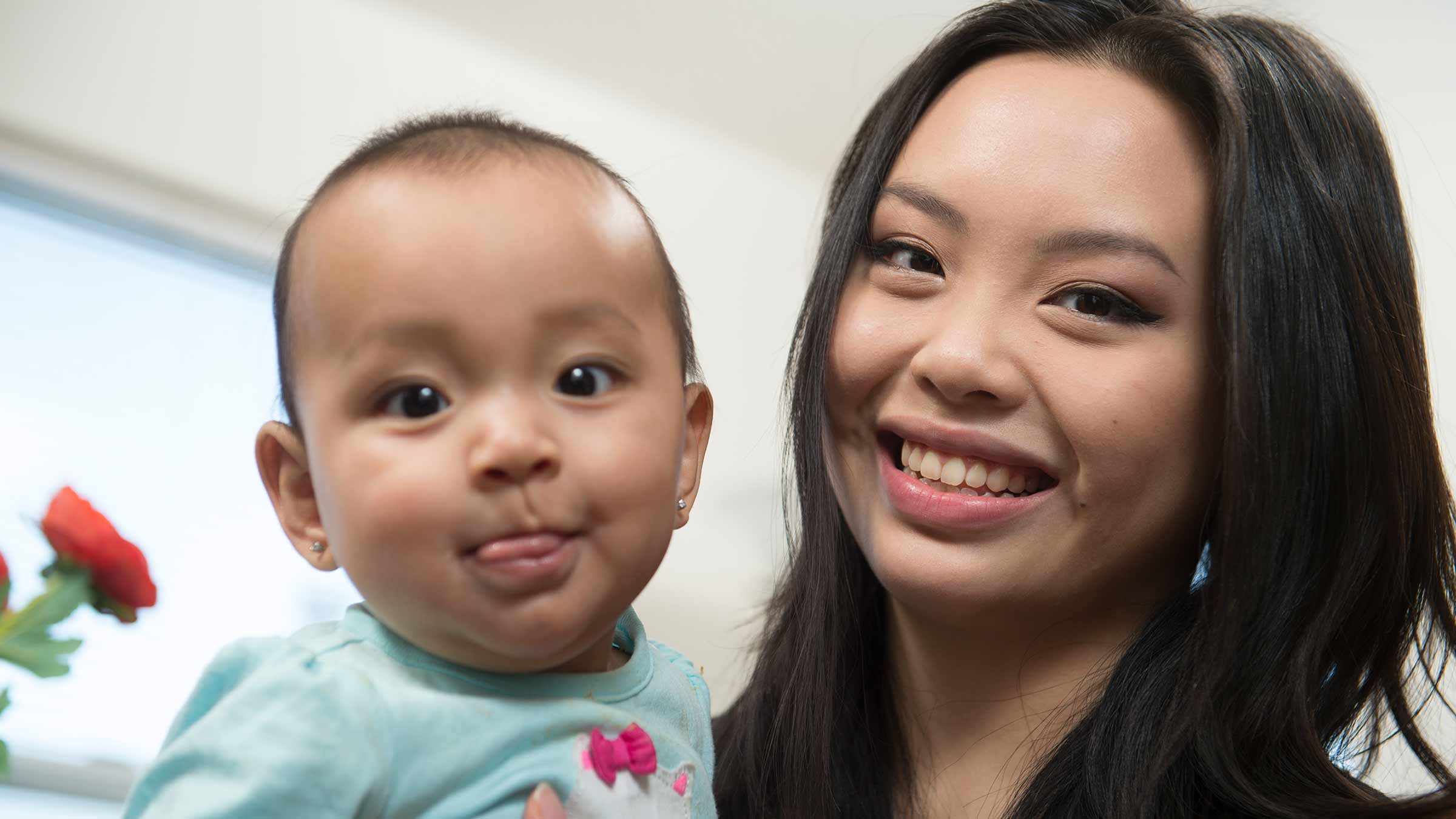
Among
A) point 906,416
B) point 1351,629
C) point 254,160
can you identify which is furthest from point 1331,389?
point 254,160

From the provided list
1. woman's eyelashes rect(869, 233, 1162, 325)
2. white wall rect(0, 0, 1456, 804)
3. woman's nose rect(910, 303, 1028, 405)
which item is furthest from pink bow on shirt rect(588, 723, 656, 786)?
white wall rect(0, 0, 1456, 804)

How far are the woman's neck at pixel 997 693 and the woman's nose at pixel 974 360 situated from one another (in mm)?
259

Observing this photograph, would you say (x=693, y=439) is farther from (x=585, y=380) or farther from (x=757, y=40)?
(x=757, y=40)

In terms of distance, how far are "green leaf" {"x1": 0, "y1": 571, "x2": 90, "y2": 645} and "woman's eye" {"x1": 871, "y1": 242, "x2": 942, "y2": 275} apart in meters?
0.88

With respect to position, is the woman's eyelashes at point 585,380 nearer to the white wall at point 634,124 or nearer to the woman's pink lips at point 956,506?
the woman's pink lips at point 956,506

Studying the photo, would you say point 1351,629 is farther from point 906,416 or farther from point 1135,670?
point 906,416

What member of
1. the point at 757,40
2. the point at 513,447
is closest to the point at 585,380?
the point at 513,447

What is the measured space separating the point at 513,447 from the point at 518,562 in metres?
0.09

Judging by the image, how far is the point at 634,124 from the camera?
3.69 meters

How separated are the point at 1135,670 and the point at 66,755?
2.38 m

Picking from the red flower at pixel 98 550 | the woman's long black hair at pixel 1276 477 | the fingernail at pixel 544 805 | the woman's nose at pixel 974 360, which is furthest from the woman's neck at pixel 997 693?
the red flower at pixel 98 550

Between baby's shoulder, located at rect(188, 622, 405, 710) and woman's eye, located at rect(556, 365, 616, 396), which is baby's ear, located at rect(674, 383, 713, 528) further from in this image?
baby's shoulder, located at rect(188, 622, 405, 710)

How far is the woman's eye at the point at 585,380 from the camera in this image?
2.92ft

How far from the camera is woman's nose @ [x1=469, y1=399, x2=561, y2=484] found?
2.67 feet
